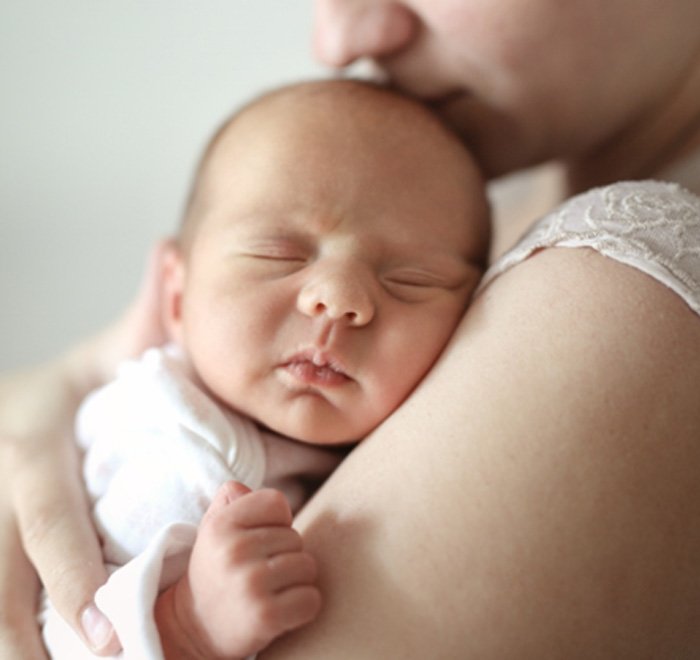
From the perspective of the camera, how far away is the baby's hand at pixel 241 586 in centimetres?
67

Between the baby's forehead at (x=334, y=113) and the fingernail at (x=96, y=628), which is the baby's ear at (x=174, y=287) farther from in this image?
the fingernail at (x=96, y=628)

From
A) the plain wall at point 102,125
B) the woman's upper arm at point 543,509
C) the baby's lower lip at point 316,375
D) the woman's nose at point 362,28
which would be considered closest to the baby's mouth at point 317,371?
the baby's lower lip at point 316,375

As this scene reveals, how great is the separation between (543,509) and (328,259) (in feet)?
1.14

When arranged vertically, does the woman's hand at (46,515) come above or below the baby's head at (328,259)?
below

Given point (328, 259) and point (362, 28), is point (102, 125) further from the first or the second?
point (328, 259)

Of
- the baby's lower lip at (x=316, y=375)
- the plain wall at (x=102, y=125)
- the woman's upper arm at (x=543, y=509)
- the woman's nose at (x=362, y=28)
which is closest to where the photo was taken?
the woman's upper arm at (x=543, y=509)

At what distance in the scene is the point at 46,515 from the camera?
2.89ft

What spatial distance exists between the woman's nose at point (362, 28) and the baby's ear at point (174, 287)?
0.33m

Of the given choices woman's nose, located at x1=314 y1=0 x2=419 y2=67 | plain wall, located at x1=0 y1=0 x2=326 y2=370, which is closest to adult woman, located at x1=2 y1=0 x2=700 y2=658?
woman's nose, located at x1=314 y1=0 x2=419 y2=67

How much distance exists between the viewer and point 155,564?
73 centimetres

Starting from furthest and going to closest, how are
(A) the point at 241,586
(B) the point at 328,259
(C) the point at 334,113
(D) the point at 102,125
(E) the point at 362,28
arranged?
1. (D) the point at 102,125
2. (E) the point at 362,28
3. (C) the point at 334,113
4. (B) the point at 328,259
5. (A) the point at 241,586

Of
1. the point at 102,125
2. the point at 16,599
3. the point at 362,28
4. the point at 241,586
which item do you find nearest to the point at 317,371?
the point at 241,586

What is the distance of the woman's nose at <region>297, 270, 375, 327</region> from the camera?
0.86 metres

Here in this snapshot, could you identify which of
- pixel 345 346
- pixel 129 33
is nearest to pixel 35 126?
pixel 129 33
